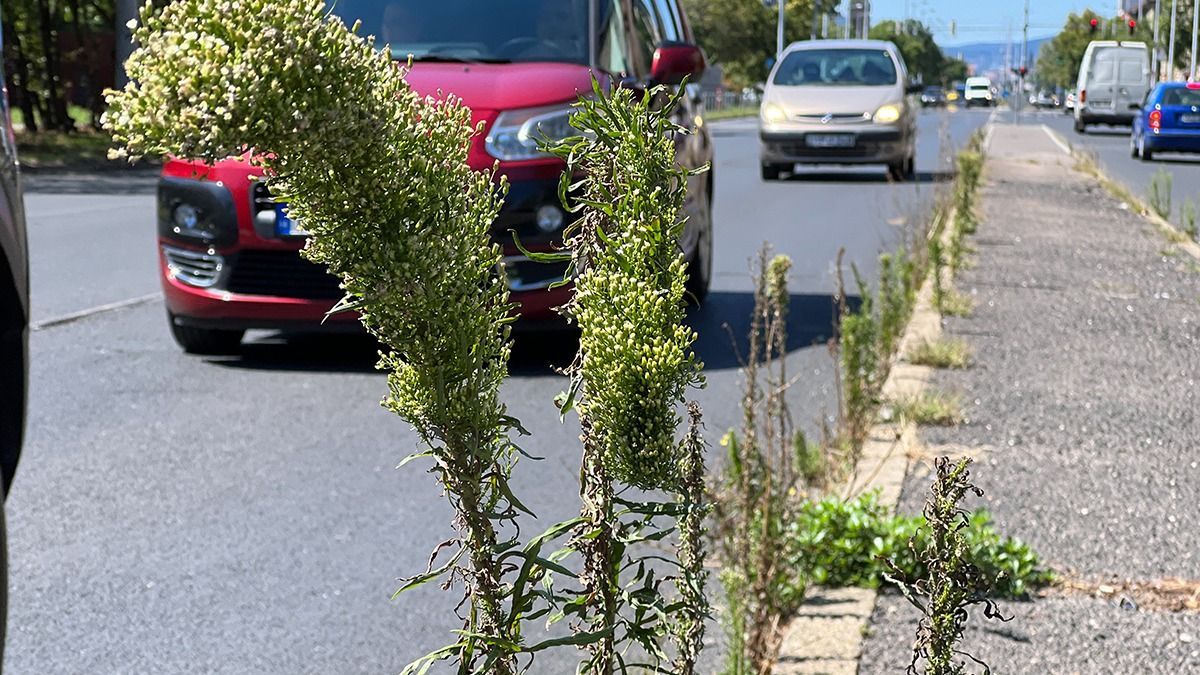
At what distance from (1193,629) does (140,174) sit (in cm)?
2758

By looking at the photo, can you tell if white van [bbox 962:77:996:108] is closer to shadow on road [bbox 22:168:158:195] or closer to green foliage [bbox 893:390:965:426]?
shadow on road [bbox 22:168:158:195]

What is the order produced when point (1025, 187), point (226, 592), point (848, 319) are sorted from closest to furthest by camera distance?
point (226, 592) → point (848, 319) → point (1025, 187)

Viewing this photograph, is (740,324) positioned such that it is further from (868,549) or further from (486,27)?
(868,549)

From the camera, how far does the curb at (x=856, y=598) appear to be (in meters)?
3.67

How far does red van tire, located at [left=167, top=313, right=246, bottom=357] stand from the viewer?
8.59 metres

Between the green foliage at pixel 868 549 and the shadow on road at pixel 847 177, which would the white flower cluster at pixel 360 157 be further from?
the shadow on road at pixel 847 177

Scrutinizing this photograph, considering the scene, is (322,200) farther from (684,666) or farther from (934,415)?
(934,415)

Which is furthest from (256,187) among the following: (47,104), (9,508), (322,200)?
(47,104)

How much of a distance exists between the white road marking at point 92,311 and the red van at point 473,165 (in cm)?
138

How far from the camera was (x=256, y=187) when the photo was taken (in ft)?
25.0

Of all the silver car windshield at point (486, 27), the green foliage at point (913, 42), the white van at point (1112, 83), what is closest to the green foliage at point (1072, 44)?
the green foliage at point (913, 42)

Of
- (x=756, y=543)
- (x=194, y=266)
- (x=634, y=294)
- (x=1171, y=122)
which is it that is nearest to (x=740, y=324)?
(x=194, y=266)

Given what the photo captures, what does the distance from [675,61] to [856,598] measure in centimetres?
466

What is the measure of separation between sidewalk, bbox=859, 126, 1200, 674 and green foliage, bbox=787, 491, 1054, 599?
0.10 meters
